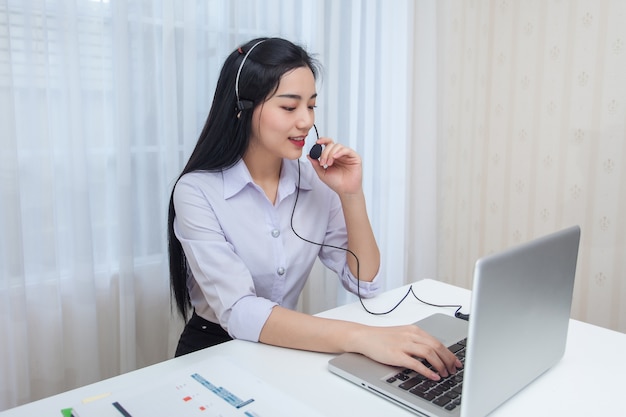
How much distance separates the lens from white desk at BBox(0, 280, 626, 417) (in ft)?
2.73

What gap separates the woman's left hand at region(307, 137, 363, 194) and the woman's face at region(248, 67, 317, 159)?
8cm

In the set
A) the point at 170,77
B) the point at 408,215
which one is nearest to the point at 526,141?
the point at 408,215

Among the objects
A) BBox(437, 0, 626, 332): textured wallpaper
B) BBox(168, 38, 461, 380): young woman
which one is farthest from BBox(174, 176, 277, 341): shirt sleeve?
BBox(437, 0, 626, 332): textured wallpaper

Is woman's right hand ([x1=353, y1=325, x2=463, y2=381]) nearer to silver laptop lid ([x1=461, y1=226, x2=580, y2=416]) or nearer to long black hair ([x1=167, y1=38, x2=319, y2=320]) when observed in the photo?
silver laptop lid ([x1=461, y1=226, x2=580, y2=416])

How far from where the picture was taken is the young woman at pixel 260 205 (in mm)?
1229

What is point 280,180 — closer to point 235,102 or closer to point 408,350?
point 235,102

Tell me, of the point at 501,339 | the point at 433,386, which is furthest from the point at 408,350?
the point at 501,339

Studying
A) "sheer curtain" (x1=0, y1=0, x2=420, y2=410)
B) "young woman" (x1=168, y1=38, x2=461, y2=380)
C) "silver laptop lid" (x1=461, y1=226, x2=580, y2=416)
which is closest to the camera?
"silver laptop lid" (x1=461, y1=226, x2=580, y2=416)

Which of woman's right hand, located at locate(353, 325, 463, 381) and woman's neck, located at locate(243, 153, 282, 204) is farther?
woman's neck, located at locate(243, 153, 282, 204)

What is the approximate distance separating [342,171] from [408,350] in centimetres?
60

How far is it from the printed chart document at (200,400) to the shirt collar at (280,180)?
0.55m

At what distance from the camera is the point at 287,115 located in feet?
4.31

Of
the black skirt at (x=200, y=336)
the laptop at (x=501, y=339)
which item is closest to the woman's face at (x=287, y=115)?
the black skirt at (x=200, y=336)

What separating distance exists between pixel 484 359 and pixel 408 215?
1.76 metres
